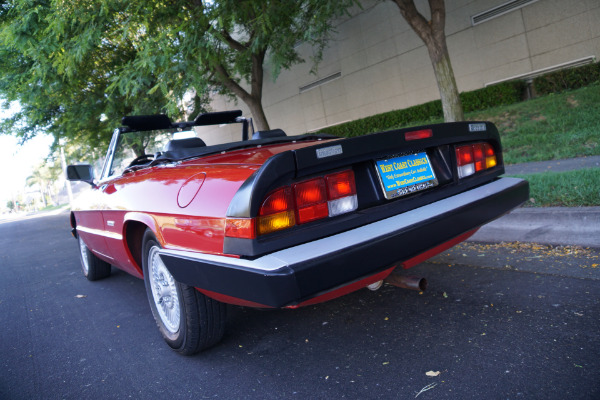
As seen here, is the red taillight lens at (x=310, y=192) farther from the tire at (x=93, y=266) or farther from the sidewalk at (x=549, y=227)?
the tire at (x=93, y=266)

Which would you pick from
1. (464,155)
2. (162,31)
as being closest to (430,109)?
(162,31)

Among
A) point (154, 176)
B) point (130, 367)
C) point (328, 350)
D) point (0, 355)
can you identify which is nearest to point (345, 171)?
point (328, 350)

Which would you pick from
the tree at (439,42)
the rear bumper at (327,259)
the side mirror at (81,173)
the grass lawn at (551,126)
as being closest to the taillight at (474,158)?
the rear bumper at (327,259)

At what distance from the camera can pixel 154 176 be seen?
3.10 meters

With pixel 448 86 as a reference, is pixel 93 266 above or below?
below

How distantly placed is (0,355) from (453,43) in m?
14.1

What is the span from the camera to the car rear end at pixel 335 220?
203 centimetres

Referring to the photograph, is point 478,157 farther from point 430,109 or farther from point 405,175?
point 430,109

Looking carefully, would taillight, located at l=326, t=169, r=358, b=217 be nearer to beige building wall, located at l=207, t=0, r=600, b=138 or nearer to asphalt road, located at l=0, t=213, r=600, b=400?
asphalt road, located at l=0, t=213, r=600, b=400

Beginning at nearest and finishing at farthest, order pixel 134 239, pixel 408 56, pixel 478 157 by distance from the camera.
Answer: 1. pixel 478 157
2. pixel 134 239
3. pixel 408 56

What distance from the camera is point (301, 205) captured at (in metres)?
2.20

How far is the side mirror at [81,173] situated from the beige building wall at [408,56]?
8534 mm

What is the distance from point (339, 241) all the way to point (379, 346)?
0.77 metres

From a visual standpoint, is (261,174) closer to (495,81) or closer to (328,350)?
(328,350)
